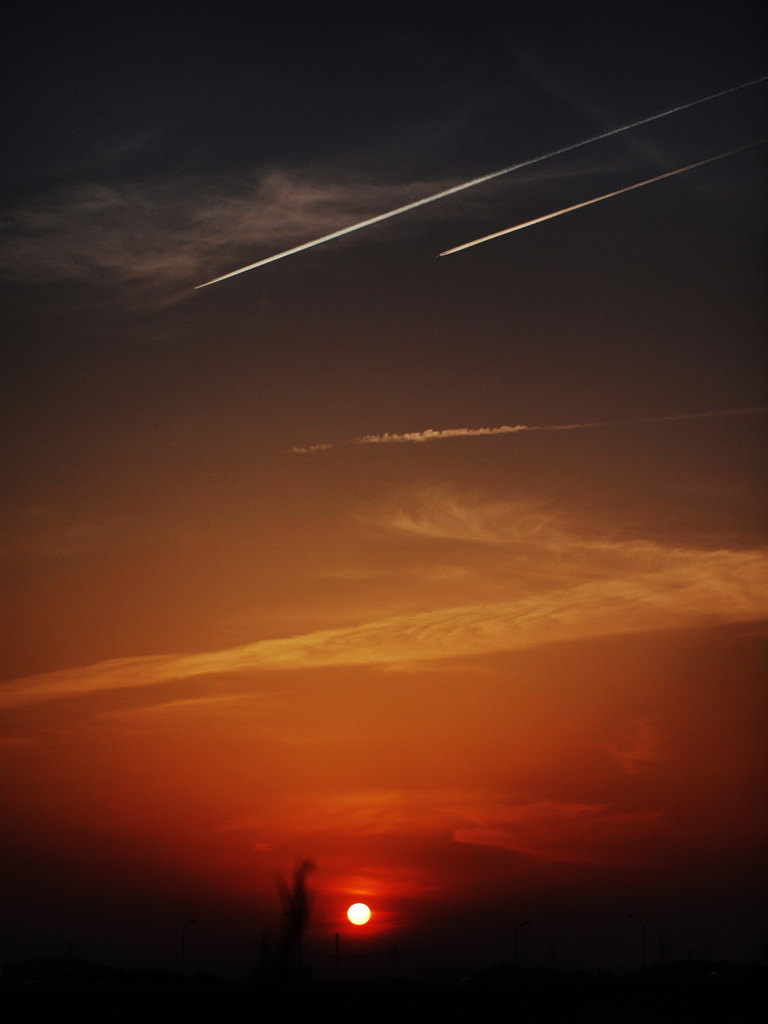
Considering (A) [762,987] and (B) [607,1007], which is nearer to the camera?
(B) [607,1007]

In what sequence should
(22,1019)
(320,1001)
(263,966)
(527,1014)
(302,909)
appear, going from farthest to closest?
1. (302,909)
2. (263,966)
3. (320,1001)
4. (527,1014)
5. (22,1019)

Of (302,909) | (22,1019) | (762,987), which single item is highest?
(302,909)

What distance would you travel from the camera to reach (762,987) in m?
101

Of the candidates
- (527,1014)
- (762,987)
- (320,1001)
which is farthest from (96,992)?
(762,987)

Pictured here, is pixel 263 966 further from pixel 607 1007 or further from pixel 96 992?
pixel 607 1007

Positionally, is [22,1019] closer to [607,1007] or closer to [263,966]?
[607,1007]

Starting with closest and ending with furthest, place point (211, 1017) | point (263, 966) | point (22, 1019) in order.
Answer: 1. point (22, 1019)
2. point (211, 1017)
3. point (263, 966)

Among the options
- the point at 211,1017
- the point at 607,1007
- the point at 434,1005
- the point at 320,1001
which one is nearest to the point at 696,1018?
the point at 607,1007

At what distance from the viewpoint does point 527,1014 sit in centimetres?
7819

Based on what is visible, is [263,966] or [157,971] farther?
[157,971]

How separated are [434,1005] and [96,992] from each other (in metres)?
26.5

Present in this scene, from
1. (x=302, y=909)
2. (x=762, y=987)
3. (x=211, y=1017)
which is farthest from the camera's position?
(x=302, y=909)

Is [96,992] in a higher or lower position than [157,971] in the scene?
lower

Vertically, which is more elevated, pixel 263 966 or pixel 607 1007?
pixel 263 966
